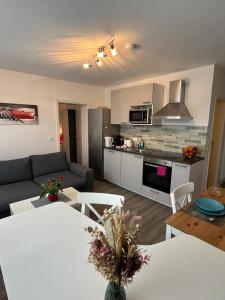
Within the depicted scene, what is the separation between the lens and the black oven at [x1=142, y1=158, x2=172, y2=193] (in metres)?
2.99

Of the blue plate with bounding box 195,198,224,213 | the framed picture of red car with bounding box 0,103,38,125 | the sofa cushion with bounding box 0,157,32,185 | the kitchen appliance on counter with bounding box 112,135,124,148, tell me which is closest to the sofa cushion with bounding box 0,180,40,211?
the sofa cushion with bounding box 0,157,32,185

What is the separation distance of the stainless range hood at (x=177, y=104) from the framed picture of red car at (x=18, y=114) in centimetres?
256

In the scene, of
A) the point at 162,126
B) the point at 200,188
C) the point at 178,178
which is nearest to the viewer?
the point at 178,178

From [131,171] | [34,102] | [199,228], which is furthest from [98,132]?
[199,228]

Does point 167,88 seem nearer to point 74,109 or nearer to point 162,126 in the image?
point 162,126

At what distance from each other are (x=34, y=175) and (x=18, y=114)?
1.23m

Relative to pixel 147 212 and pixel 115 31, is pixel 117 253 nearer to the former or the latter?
pixel 115 31

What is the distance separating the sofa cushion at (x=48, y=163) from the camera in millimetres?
3258

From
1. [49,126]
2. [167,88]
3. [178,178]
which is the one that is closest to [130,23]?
[167,88]

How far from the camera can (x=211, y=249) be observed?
0.98 meters

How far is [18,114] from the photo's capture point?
3295mm

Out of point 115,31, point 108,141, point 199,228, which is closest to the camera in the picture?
point 199,228

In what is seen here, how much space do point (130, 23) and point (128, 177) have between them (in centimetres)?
276

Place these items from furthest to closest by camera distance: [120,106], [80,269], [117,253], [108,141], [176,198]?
[108,141], [120,106], [176,198], [80,269], [117,253]
